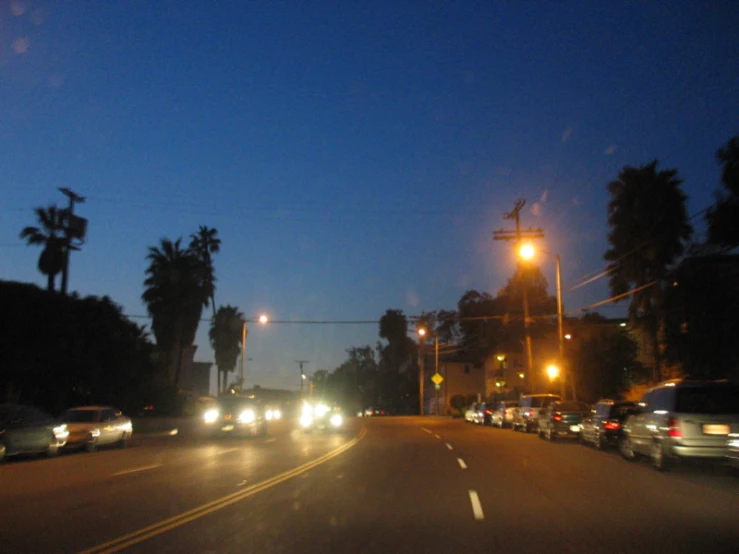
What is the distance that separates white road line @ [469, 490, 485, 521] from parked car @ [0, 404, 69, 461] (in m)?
14.4

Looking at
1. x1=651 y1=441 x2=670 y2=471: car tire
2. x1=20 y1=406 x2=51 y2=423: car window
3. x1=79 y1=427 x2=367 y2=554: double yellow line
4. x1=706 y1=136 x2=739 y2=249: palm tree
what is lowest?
x1=79 y1=427 x2=367 y2=554: double yellow line

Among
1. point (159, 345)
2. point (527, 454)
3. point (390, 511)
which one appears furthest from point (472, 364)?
point (390, 511)

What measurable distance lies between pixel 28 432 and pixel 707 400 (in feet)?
61.2

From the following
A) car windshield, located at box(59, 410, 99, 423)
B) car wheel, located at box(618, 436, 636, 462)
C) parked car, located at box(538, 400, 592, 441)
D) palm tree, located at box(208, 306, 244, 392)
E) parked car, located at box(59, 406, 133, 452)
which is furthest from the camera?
palm tree, located at box(208, 306, 244, 392)

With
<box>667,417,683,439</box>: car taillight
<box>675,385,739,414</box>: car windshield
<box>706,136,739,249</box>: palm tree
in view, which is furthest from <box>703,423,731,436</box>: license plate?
<box>706,136,739,249</box>: palm tree

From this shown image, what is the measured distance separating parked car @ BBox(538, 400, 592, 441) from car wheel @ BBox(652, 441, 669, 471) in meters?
12.2

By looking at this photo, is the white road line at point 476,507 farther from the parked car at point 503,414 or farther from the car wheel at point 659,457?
the parked car at point 503,414

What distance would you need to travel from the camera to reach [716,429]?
1656cm

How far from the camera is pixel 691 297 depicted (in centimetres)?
3153

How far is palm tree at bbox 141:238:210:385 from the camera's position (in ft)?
186

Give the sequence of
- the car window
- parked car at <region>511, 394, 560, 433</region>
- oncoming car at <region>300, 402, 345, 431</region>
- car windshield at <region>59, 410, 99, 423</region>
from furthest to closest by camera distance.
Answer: oncoming car at <region>300, 402, 345, 431</region> < parked car at <region>511, 394, 560, 433</region> < car windshield at <region>59, 410, 99, 423</region> < the car window

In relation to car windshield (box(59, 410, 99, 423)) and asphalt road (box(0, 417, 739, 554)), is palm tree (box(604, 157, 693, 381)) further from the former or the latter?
car windshield (box(59, 410, 99, 423))

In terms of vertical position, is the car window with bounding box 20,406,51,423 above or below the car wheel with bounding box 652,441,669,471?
above

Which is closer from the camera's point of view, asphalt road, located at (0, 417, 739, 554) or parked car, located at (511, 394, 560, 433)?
asphalt road, located at (0, 417, 739, 554)
